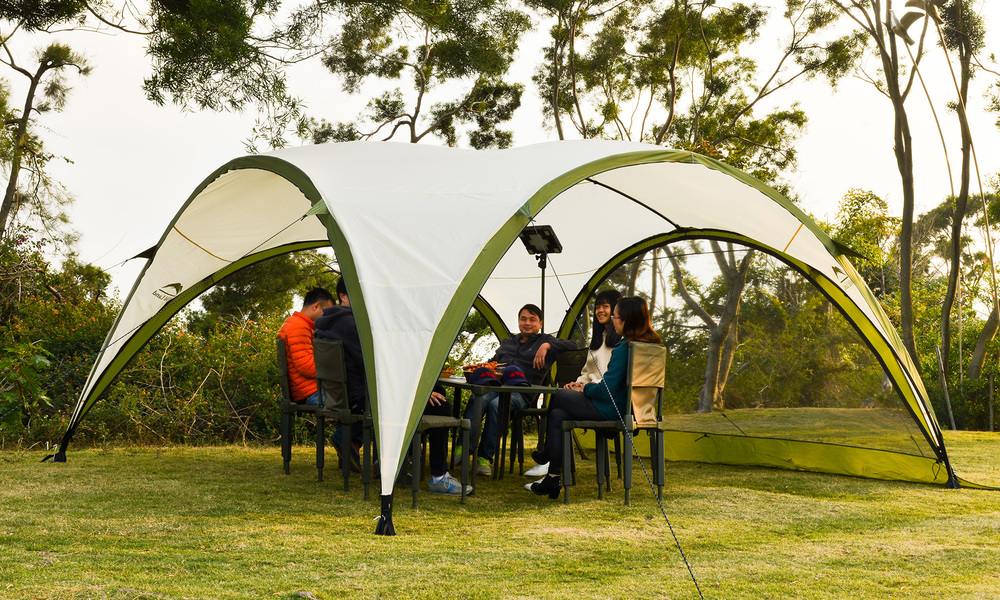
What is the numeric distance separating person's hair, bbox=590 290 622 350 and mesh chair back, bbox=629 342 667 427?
726 millimetres

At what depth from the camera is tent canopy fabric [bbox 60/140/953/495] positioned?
372cm

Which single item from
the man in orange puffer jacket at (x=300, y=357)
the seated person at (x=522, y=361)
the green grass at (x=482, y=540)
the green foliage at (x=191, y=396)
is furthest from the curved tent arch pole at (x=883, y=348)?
the green foliage at (x=191, y=396)

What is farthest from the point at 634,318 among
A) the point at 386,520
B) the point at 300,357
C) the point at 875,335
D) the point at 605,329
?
the point at 300,357

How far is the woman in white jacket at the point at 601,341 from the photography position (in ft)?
17.6

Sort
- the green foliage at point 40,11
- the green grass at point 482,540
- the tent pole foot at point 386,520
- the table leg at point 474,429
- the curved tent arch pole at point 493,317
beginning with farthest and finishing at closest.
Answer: the curved tent arch pole at point 493,317, the green foliage at point 40,11, the table leg at point 474,429, the tent pole foot at point 386,520, the green grass at point 482,540

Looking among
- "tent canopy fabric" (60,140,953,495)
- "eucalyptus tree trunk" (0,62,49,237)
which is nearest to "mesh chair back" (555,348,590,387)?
"tent canopy fabric" (60,140,953,495)

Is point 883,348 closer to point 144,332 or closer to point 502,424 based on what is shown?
point 502,424

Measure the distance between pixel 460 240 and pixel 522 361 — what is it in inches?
73.8

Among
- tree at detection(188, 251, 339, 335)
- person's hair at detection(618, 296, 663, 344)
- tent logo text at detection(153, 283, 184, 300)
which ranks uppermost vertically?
tree at detection(188, 251, 339, 335)

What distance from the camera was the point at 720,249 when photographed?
6.29 meters

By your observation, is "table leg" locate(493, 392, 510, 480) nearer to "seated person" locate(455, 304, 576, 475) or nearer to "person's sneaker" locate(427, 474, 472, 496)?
"seated person" locate(455, 304, 576, 475)

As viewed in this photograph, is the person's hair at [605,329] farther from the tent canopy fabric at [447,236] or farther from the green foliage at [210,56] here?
the green foliage at [210,56]

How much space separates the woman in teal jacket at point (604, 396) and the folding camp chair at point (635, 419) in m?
0.05

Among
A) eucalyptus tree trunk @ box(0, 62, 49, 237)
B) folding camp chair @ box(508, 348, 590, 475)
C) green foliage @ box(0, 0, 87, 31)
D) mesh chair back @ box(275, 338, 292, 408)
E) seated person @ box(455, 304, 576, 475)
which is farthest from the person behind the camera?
eucalyptus tree trunk @ box(0, 62, 49, 237)
